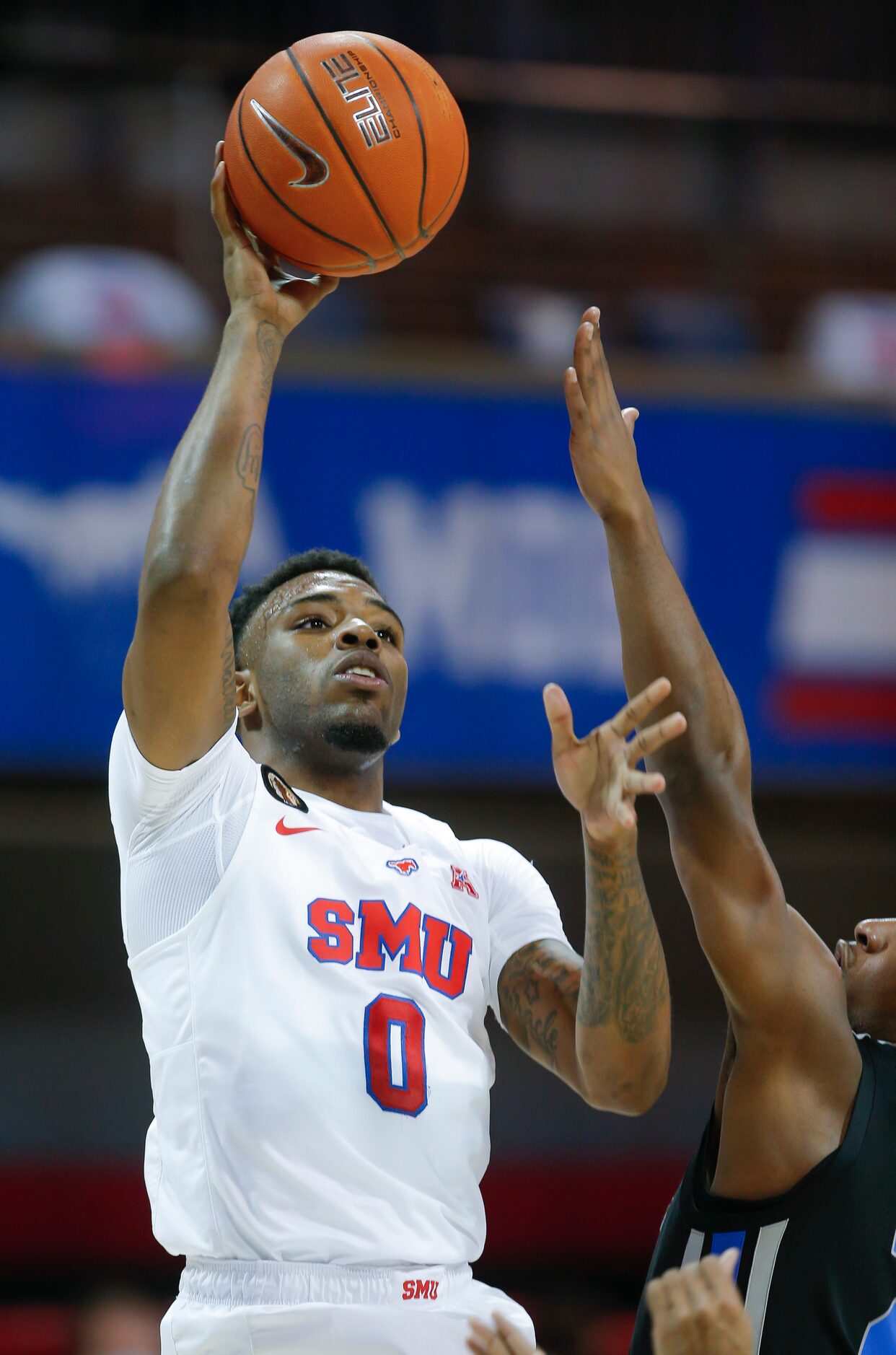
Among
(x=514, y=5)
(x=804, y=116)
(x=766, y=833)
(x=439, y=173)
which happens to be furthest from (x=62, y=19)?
(x=439, y=173)

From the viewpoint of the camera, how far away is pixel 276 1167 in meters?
2.75

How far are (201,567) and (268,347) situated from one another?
474 mm

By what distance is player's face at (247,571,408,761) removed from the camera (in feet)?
10.7

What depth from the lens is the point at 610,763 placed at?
2.66 metres

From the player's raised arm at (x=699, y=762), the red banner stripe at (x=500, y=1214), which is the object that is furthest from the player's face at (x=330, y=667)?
the red banner stripe at (x=500, y=1214)

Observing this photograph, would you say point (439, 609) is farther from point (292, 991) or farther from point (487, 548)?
point (292, 991)

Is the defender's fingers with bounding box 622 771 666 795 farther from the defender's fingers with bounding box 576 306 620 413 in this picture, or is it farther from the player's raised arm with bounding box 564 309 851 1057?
the defender's fingers with bounding box 576 306 620 413

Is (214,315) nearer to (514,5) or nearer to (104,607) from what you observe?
(104,607)

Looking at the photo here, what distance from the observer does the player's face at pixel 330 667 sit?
3.26m

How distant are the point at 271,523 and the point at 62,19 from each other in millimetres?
4294

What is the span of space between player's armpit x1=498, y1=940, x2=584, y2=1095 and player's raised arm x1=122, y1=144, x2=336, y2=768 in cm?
79

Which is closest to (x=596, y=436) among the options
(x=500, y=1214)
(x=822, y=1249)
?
(x=822, y=1249)

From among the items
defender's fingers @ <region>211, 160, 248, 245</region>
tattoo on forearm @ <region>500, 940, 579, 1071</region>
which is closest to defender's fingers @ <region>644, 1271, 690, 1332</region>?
tattoo on forearm @ <region>500, 940, 579, 1071</region>

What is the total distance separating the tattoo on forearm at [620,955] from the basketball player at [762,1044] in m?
0.25
